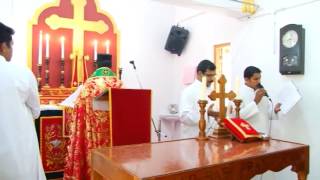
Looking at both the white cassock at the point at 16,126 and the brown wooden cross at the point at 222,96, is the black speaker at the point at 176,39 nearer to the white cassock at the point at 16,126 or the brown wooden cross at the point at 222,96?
the brown wooden cross at the point at 222,96

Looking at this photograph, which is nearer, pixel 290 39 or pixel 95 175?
pixel 95 175

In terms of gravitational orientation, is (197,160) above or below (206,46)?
below

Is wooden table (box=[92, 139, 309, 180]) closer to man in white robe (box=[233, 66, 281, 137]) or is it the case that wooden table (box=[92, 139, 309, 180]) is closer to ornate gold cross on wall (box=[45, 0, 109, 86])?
man in white robe (box=[233, 66, 281, 137])

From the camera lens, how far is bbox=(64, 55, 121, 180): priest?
263cm

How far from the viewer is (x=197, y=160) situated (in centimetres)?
146

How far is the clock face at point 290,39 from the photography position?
2.95 m

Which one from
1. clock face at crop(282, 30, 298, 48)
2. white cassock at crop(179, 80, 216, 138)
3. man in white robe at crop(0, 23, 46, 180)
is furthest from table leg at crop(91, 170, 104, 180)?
clock face at crop(282, 30, 298, 48)

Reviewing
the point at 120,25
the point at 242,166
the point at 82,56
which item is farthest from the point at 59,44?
the point at 242,166

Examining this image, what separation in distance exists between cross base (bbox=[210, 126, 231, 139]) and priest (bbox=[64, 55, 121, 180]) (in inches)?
39.0

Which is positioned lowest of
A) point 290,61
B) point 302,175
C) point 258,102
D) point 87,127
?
point 302,175

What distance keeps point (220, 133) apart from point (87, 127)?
3.97 ft

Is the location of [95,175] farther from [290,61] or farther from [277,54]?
[277,54]

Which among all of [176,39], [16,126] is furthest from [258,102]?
[176,39]

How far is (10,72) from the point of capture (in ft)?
6.24
